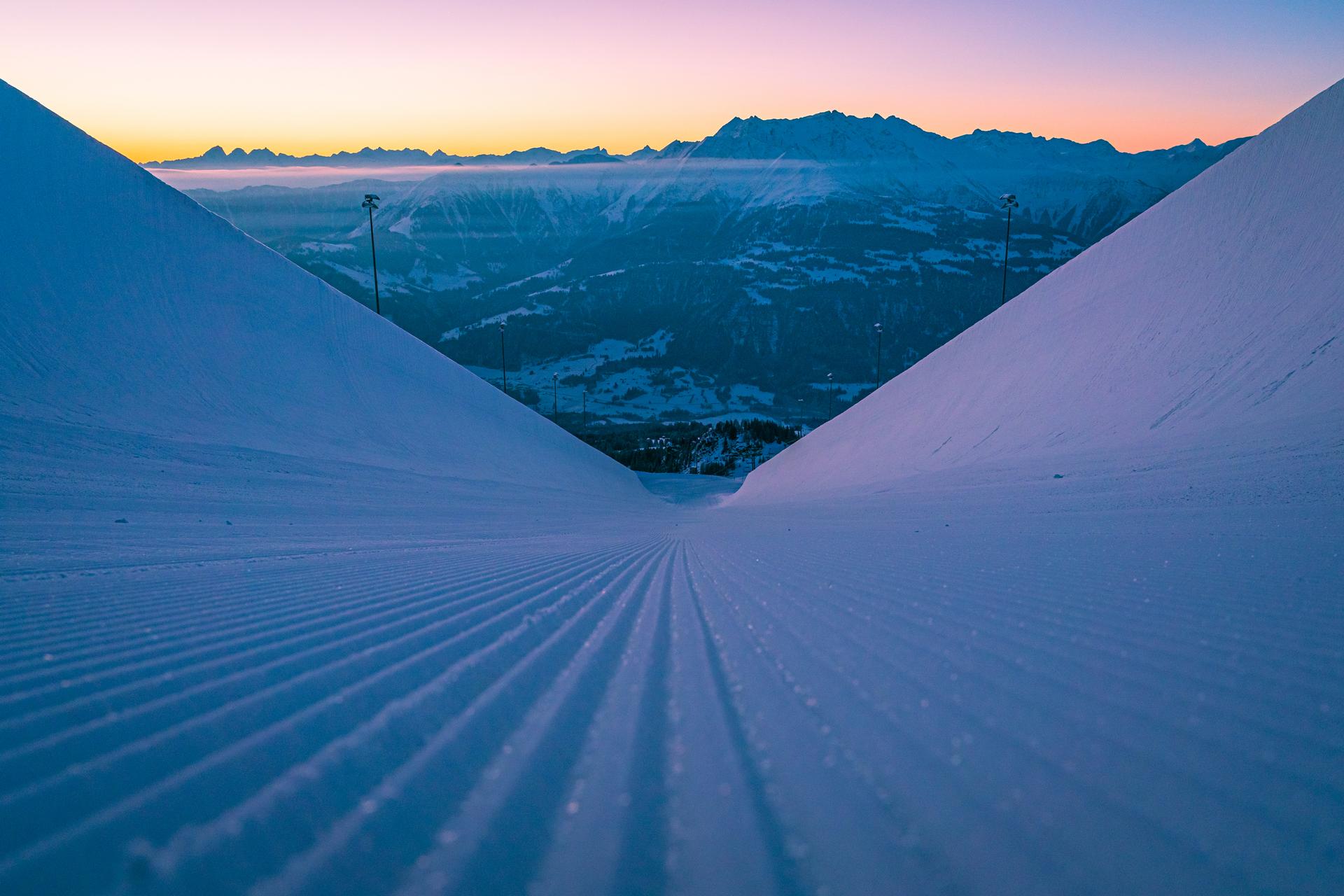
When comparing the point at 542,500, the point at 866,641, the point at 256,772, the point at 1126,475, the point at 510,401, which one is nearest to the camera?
the point at 256,772

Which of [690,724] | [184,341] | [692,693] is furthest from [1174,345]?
[184,341]

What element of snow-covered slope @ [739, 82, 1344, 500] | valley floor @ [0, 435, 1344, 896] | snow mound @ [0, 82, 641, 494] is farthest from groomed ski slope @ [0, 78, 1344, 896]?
snow mound @ [0, 82, 641, 494]

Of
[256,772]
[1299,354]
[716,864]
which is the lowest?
[716,864]

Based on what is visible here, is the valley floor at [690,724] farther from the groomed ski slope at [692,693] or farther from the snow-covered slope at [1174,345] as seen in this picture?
the snow-covered slope at [1174,345]

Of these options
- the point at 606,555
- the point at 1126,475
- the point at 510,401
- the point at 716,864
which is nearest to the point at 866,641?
the point at 716,864

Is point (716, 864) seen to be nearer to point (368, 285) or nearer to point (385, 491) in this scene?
point (385, 491)

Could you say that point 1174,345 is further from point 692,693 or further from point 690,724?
point 690,724

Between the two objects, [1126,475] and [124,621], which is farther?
[1126,475]
